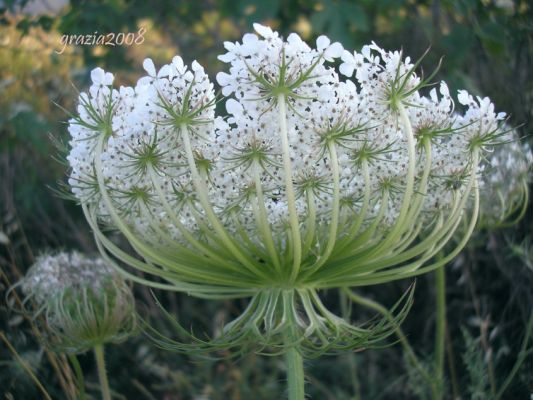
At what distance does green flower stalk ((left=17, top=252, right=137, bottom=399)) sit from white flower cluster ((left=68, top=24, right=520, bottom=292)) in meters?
0.50

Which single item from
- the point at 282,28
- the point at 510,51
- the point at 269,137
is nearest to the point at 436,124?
the point at 269,137

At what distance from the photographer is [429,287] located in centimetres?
416

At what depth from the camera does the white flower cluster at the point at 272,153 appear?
1.76 meters

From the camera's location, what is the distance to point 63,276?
102 inches

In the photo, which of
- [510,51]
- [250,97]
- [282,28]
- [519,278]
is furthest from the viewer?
[282,28]

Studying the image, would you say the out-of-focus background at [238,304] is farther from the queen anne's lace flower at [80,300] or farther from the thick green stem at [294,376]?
the thick green stem at [294,376]

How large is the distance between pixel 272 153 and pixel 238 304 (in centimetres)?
277

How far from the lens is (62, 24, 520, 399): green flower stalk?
5.80 ft

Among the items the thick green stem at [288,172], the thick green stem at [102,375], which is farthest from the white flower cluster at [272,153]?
the thick green stem at [102,375]

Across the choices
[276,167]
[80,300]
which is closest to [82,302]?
[80,300]

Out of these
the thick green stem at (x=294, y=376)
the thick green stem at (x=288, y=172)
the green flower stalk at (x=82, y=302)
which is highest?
the thick green stem at (x=288, y=172)

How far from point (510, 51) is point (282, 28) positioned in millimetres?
1453

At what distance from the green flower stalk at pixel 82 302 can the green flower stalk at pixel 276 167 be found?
0.53 meters

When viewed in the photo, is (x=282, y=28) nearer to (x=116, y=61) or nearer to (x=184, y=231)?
(x=116, y=61)
